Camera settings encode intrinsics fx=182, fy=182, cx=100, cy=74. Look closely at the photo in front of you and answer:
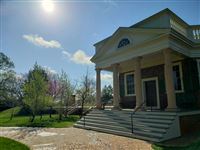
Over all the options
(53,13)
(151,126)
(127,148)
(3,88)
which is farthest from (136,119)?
(3,88)

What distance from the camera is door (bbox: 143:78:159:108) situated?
1363 centimetres

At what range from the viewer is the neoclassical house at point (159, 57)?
974 cm

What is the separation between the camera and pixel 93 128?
10750 millimetres

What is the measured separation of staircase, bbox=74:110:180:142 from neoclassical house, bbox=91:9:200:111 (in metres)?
0.81

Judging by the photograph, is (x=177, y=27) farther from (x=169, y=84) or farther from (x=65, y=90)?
(x=65, y=90)

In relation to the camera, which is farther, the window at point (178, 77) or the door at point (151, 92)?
the door at point (151, 92)

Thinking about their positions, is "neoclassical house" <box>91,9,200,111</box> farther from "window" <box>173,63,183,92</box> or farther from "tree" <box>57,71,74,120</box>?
"tree" <box>57,71,74,120</box>

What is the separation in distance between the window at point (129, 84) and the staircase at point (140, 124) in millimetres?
4144

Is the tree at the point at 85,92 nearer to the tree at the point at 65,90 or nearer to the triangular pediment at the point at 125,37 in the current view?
the tree at the point at 65,90

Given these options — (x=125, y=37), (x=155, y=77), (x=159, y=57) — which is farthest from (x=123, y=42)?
(x=155, y=77)

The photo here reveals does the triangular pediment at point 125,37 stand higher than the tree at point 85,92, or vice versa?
the triangular pediment at point 125,37

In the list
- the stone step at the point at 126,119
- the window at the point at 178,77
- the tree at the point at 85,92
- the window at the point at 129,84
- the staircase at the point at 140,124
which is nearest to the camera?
the staircase at the point at 140,124

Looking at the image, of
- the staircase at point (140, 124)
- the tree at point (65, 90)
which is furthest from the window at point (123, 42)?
the tree at point (65, 90)

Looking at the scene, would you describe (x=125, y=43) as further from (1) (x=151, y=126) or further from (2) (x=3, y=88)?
(2) (x=3, y=88)
